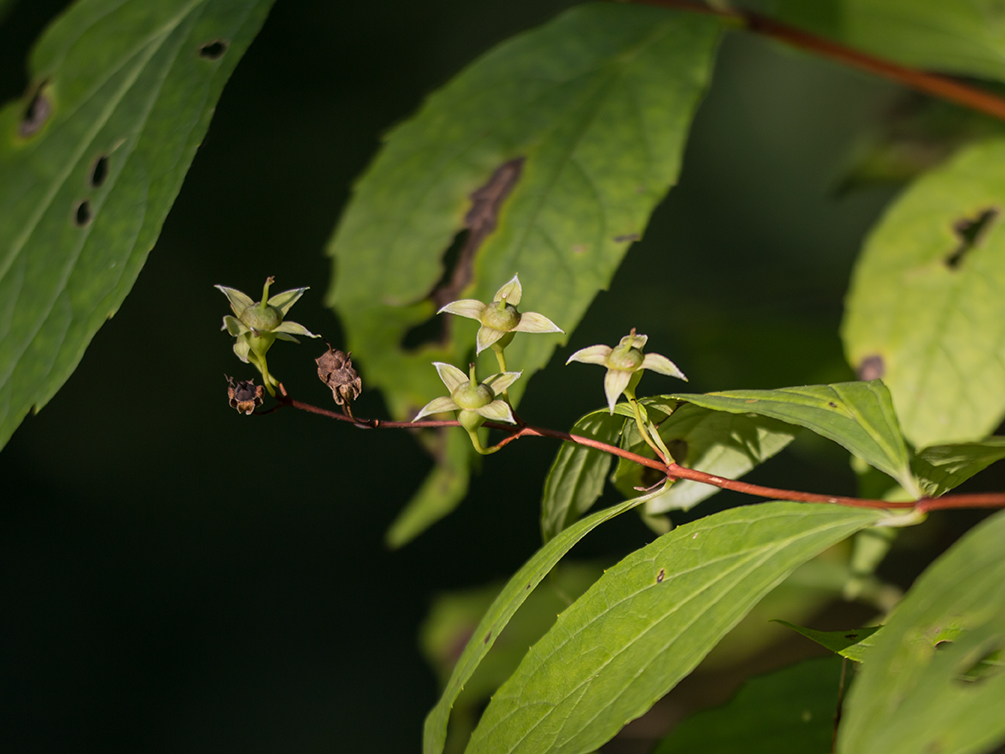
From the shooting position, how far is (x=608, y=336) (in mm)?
2604

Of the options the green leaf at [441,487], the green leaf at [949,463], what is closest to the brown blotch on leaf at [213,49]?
the green leaf at [441,487]

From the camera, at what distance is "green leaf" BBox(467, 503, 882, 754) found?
520 millimetres

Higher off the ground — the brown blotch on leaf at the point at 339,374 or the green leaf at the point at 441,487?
the brown blotch on leaf at the point at 339,374

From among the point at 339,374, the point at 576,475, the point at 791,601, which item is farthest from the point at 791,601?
the point at 339,374

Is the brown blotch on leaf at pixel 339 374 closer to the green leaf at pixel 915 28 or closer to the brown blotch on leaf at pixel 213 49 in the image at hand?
the brown blotch on leaf at pixel 213 49

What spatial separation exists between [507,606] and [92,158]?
611mm

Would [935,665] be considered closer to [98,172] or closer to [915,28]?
[98,172]

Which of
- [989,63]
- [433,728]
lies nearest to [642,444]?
[433,728]

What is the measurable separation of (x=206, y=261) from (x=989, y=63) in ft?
7.88

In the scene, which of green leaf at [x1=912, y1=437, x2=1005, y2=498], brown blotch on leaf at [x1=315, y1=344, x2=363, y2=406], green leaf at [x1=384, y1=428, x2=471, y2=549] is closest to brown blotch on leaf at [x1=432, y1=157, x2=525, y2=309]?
green leaf at [x1=384, y1=428, x2=471, y2=549]

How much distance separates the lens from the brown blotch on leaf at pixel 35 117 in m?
0.86

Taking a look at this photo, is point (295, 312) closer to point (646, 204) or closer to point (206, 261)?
point (206, 261)

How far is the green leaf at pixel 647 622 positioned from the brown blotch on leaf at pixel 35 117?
763 millimetres

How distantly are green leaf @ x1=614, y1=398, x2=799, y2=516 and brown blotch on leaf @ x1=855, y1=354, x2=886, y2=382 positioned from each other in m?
0.31
